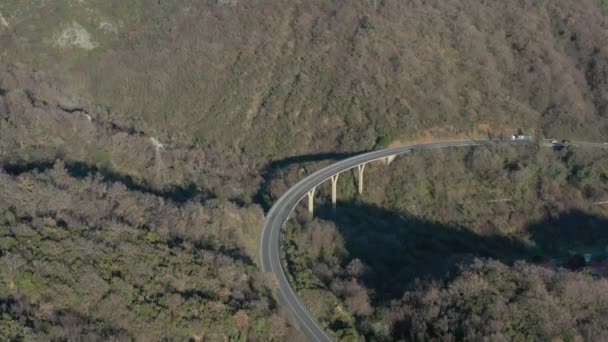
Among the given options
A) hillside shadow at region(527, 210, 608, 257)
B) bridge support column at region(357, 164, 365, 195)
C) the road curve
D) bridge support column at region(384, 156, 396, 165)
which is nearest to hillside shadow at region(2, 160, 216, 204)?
the road curve

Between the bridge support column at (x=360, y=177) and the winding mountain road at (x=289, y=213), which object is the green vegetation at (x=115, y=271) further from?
the bridge support column at (x=360, y=177)

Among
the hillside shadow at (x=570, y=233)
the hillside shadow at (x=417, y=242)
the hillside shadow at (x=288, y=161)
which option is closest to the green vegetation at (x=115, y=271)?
the hillside shadow at (x=417, y=242)

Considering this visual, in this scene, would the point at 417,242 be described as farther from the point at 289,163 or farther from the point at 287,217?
the point at 289,163

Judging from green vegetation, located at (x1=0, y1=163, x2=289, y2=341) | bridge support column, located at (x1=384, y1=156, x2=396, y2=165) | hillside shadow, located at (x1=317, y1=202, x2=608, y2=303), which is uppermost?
bridge support column, located at (x1=384, y1=156, x2=396, y2=165)

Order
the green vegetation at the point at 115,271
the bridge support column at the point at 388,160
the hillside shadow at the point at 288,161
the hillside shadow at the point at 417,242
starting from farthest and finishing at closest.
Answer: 1. the bridge support column at the point at 388,160
2. the hillside shadow at the point at 288,161
3. the hillside shadow at the point at 417,242
4. the green vegetation at the point at 115,271

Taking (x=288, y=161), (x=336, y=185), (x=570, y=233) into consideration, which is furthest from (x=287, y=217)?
(x=570, y=233)

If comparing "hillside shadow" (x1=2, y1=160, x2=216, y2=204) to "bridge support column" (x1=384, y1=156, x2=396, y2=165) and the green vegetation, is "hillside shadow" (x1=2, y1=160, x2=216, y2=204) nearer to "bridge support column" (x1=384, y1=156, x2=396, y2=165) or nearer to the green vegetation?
the green vegetation

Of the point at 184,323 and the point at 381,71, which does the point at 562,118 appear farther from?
the point at 184,323
